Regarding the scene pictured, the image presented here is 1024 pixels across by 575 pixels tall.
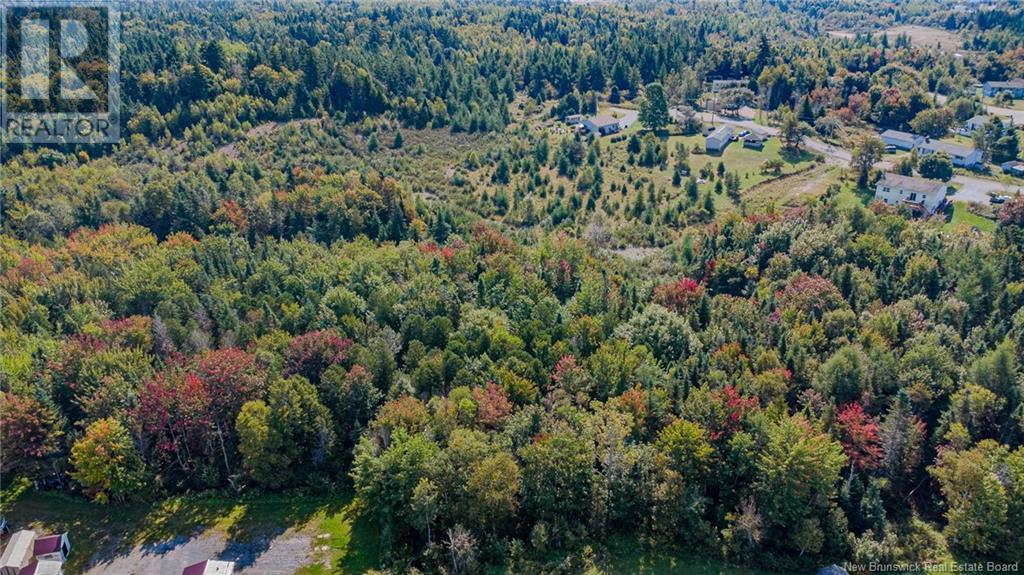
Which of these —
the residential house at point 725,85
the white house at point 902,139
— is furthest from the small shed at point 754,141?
the residential house at point 725,85

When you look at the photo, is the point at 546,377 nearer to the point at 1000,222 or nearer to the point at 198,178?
the point at 1000,222

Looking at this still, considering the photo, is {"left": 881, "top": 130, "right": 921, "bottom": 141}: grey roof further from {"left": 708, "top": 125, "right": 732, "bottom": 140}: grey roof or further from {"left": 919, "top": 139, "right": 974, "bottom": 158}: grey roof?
{"left": 708, "top": 125, "right": 732, "bottom": 140}: grey roof

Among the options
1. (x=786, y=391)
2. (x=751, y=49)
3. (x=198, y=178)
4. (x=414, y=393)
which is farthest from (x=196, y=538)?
Result: (x=751, y=49)

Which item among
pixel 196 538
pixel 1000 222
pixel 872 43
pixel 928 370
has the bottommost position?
pixel 196 538

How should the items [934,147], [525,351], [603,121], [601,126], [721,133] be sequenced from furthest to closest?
[603,121] → [601,126] → [721,133] → [934,147] → [525,351]

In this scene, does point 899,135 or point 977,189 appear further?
point 899,135

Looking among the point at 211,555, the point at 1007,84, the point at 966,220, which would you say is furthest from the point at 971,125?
the point at 211,555

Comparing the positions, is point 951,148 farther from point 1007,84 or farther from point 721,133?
point 1007,84

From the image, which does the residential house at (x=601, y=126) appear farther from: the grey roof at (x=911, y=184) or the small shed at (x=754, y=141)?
the grey roof at (x=911, y=184)
